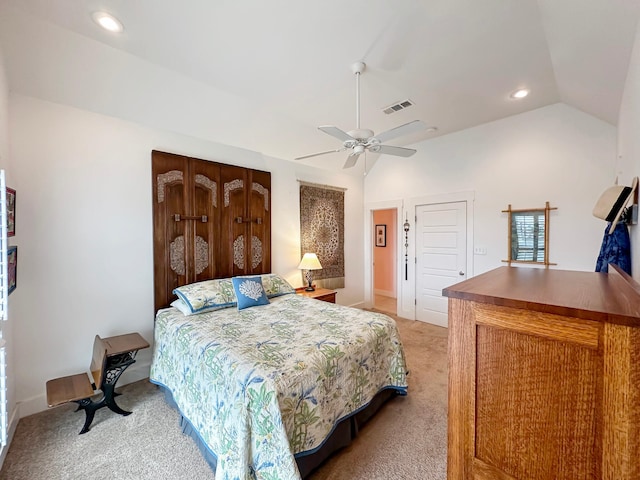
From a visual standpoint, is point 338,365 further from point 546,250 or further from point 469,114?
point 469,114

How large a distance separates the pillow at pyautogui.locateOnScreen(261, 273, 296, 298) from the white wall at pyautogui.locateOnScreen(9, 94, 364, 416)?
123 cm

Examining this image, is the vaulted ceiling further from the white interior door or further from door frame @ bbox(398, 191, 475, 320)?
the white interior door

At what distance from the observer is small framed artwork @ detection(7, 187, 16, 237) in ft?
6.56

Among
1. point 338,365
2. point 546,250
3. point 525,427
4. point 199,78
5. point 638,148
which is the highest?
point 199,78

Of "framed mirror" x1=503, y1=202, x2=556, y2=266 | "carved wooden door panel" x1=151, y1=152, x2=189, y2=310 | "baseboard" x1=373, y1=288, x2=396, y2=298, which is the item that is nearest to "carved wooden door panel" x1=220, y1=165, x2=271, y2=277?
"carved wooden door panel" x1=151, y1=152, x2=189, y2=310

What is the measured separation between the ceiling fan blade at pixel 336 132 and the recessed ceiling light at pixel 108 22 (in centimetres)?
164

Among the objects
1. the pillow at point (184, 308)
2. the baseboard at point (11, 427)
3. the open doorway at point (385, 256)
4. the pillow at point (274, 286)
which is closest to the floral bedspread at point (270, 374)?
the pillow at point (184, 308)

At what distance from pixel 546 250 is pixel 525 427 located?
362cm

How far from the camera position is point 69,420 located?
222 centimetres

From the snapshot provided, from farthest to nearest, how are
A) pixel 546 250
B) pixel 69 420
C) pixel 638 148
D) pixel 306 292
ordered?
pixel 306 292 < pixel 546 250 < pixel 69 420 < pixel 638 148

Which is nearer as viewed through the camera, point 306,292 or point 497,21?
point 497,21

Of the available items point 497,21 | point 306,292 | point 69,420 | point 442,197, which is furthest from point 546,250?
point 69,420

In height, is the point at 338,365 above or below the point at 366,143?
below

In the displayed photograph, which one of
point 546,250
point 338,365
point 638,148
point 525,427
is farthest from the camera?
point 546,250
